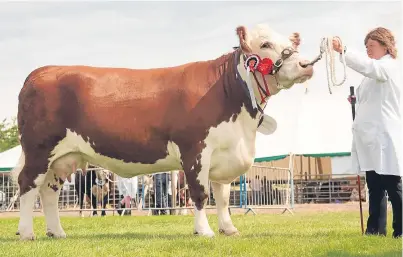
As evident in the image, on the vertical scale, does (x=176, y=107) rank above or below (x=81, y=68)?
below

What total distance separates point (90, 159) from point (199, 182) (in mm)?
1477

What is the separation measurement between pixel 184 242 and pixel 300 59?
8.10 feet

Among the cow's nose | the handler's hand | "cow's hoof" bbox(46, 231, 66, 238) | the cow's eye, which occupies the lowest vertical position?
"cow's hoof" bbox(46, 231, 66, 238)

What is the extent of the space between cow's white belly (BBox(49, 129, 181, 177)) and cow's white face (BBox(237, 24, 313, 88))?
60.4 inches

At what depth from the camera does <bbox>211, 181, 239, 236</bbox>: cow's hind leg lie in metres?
7.61

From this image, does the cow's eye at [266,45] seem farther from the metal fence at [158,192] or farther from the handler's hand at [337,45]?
the metal fence at [158,192]

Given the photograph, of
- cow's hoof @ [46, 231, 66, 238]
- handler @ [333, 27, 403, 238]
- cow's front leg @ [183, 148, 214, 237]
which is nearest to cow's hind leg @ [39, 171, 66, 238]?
cow's hoof @ [46, 231, 66, 238]

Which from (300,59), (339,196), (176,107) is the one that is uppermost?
(300,59)

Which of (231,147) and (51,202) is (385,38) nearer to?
(231,147)

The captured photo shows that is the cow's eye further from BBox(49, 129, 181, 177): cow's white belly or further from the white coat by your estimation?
BBox(49, 129, 181, 177): cow's white belly

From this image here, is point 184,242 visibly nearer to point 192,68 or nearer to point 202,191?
point 202,191

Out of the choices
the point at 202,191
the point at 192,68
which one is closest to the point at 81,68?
the point at 192,68

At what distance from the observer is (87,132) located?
24.6 feet

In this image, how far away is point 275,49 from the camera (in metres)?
7.32
